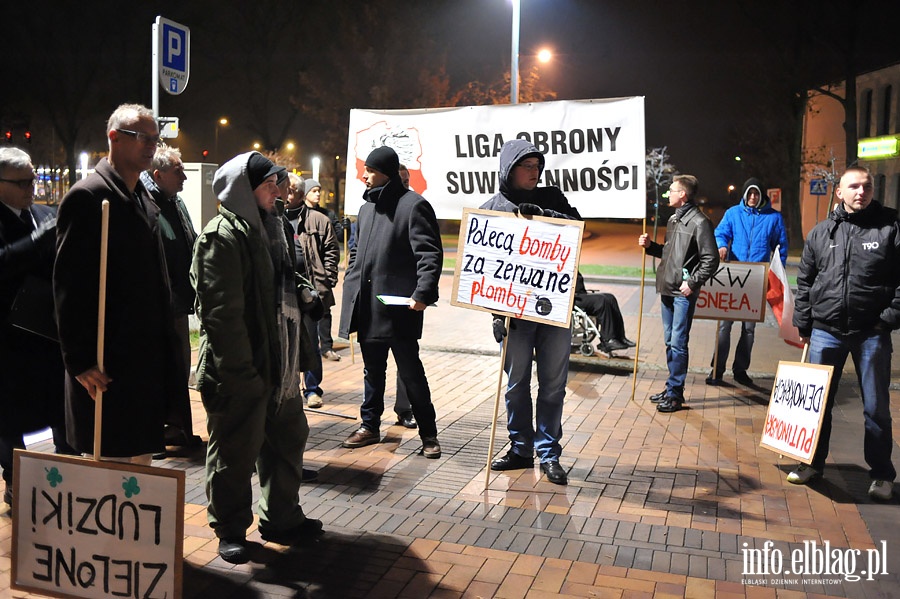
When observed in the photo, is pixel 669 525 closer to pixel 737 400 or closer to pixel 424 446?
pixel 424 446

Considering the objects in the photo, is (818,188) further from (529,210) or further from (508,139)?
(529,210)

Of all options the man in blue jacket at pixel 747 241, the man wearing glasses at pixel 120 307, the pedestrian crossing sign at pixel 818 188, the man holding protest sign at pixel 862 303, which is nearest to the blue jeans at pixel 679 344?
the man in blue jacket at pixel 747 241

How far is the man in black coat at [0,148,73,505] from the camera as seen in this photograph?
14.3 ft

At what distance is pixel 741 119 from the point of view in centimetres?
6681

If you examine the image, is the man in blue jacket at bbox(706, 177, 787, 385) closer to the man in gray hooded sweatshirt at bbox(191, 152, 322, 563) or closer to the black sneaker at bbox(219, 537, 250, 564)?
the man in gray hooded sweatshirt at bbox(191, 152, 322, 563)

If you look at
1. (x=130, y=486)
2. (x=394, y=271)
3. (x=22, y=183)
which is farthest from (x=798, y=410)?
(x=22, y=183)

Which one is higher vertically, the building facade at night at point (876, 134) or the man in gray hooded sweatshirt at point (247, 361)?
the building facade at night at point (876, 134)

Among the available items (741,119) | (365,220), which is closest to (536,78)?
(741,119)

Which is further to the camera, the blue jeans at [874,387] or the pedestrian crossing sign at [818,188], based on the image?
the pedestrian crossing sign at [818,188]

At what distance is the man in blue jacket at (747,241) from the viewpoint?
8.99m

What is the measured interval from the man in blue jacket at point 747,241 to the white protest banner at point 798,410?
2.83 m

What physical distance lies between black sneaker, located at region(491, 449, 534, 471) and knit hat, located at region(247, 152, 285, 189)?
2.65m

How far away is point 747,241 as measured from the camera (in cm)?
930

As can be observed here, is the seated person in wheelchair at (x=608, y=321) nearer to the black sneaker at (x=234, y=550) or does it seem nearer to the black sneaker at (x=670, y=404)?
the black sneaker at (x=670, y=404)
